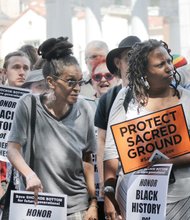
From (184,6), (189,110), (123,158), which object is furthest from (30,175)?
(184,6)

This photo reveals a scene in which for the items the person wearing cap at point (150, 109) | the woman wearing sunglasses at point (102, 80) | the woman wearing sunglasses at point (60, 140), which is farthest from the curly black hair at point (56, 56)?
the woman wearing sunglasses at point (102, 80)

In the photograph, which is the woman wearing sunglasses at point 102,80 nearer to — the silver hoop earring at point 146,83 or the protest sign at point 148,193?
the silver hoop earring at point 146,83

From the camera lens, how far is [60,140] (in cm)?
525

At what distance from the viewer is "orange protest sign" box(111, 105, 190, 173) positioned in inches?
192

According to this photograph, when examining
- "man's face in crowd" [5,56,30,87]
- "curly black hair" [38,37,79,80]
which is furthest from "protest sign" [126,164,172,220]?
"man's face in crowd" [5,56,30,87]

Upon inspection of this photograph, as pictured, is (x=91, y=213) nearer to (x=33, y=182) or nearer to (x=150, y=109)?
(x=33, y=182)

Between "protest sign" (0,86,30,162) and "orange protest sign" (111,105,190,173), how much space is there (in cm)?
140

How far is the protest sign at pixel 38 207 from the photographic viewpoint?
5.18 metres

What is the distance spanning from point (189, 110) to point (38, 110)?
0.89m

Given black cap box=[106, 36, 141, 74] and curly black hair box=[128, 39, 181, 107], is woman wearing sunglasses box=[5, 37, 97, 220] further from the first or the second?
black cap box=[106, 36, 141, 74]

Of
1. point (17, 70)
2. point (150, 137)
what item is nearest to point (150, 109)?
point (150, 137)

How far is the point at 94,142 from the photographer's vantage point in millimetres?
5406

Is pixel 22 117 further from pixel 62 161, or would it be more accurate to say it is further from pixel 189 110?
pixel 189 110

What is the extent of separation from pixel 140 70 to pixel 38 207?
0.93 meters
